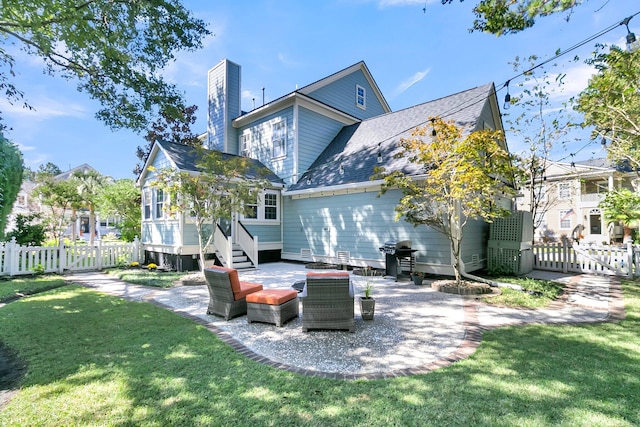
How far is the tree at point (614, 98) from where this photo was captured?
8789 mm

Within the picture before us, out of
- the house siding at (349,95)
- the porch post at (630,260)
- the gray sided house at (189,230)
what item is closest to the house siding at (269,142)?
the gray sided house at (189,230)

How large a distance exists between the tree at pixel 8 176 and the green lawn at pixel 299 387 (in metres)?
1.81

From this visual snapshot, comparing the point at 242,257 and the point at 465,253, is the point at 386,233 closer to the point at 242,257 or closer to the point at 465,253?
the point at 465,253

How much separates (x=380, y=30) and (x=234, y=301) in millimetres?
9340

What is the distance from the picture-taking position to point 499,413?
2535 mm

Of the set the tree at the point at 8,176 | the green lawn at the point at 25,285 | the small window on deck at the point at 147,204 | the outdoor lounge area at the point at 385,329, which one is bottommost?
the outdoor lounge area at the point at 385,329

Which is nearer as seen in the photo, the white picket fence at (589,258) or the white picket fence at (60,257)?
the white picket fence at (589,258)

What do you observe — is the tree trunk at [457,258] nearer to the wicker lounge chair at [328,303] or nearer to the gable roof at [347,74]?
the wicker lounge chair at [328,303]

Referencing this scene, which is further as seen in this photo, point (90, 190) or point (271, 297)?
point (90, 190)

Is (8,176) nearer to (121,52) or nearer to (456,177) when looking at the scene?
(456,177)

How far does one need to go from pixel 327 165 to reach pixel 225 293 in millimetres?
8826

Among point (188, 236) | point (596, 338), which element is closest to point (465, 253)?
point (596, 338)

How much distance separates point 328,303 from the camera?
14.9 ft

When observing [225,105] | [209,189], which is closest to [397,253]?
[209,189]
